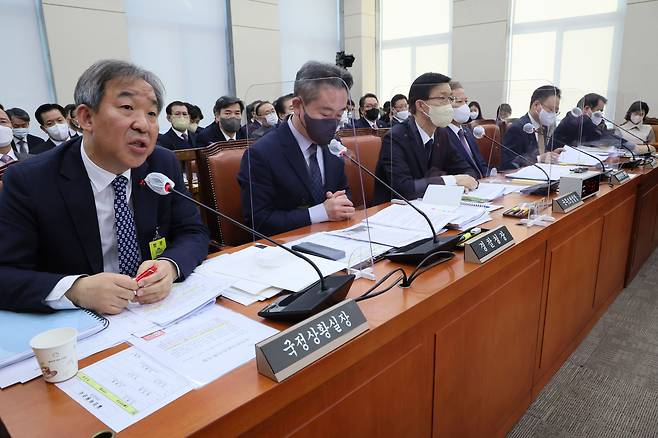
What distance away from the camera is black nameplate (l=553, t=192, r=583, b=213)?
1611 millimetres

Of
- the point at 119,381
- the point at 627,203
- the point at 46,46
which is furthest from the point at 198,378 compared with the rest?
the point at 46,46

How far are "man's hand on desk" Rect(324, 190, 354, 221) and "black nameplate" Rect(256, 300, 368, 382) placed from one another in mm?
749

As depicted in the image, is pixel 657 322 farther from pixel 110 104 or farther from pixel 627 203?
pixel 110 104

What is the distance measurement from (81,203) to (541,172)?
1808mm

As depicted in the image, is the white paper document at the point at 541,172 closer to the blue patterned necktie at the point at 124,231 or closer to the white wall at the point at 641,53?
the blue patterned necktie at the point at 124,231

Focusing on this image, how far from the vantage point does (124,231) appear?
117 centimetres

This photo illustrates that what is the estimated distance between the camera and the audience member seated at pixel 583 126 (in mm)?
2207

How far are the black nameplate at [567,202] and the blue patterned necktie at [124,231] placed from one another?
4.53 feet

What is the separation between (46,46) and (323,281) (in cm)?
518

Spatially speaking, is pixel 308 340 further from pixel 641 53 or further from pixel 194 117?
pixel 641 53

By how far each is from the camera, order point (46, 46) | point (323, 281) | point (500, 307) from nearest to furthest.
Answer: point (323, 281) → point (500, 307) → point (46, 46)

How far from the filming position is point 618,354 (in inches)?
78.5

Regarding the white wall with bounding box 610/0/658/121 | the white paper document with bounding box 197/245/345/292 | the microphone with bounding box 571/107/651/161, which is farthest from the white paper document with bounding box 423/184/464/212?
the white wall with bounding box 610/0/658/121

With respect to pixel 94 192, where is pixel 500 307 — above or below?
below
